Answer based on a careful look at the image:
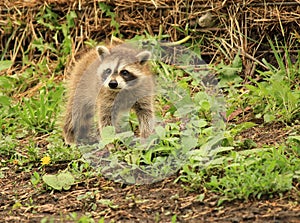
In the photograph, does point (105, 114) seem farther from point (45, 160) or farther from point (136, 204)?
point (136, 204)

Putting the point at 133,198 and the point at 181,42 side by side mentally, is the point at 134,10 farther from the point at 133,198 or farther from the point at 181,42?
the point at 133,198

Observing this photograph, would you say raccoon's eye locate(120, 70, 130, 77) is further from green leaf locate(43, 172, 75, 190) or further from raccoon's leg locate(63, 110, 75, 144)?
green leaf locate(43, 172, 75, 190)

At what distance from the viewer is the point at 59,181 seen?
15.0 ft

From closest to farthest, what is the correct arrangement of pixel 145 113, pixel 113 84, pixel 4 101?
pixel 113 84 < pixel 145 113 < pixel 4 101

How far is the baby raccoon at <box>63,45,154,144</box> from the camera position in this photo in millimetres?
5641

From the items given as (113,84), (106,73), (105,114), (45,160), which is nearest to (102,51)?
(106,73)

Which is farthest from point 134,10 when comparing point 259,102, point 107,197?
point 107,197

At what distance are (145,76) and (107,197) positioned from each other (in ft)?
6.03

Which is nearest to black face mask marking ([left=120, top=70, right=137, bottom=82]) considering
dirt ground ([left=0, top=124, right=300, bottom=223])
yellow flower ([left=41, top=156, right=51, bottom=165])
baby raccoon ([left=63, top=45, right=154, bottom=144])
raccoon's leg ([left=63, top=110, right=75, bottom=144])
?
baby raccoon ([left=63, top=45, right=154, bottom=144])

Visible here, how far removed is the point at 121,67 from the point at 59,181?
4.80 feet

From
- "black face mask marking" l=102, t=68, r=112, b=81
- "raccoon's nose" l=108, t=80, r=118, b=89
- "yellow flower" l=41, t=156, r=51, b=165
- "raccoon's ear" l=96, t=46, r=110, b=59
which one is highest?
"raccoon's ear" l=96, t=46, r=110, b=59

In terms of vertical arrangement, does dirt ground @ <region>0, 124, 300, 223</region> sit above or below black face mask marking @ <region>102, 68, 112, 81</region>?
below

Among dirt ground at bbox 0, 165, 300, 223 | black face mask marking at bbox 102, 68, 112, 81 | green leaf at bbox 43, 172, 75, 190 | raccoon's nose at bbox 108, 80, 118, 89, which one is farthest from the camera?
black face mask marking at bbox 102, 68, 112, 81

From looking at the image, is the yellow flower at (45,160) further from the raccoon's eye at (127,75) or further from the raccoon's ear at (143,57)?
the raccoon's ear at (143,57)
